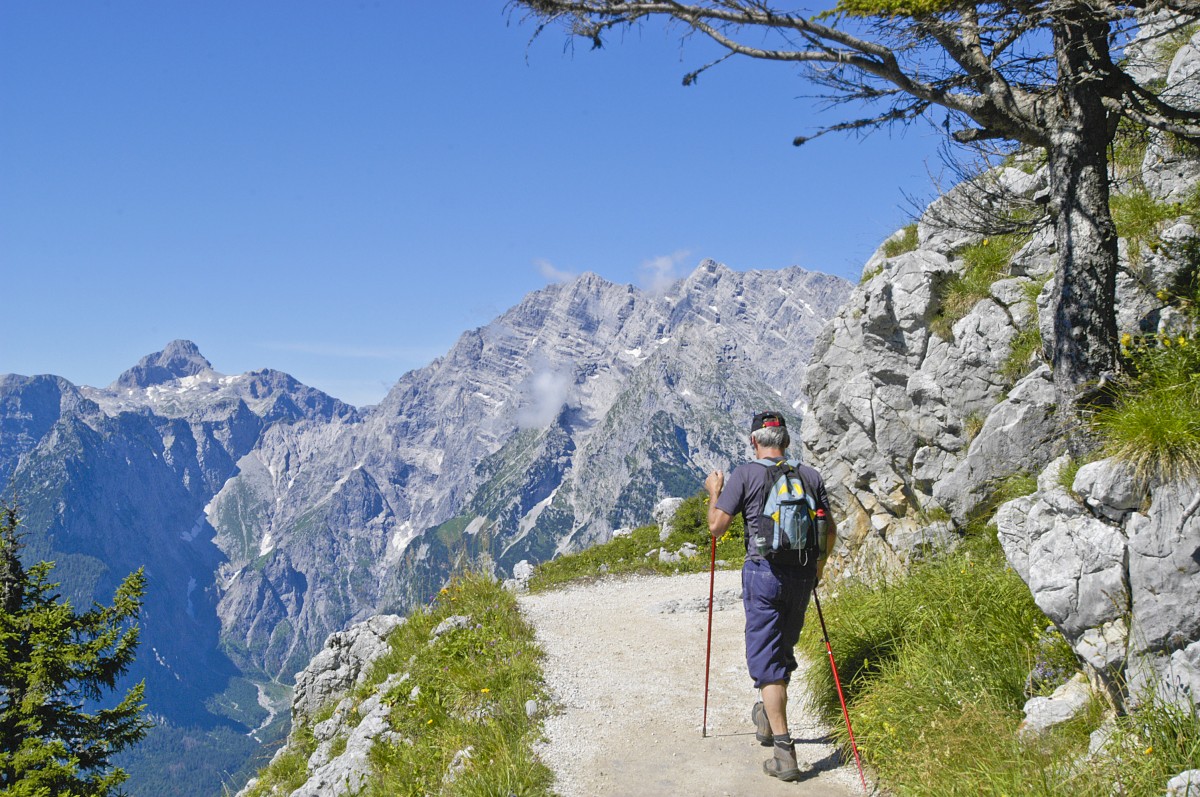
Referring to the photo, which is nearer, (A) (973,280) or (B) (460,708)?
(B) (460,708)

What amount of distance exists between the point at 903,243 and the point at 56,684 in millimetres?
19602

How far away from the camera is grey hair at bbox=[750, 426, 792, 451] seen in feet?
24.6

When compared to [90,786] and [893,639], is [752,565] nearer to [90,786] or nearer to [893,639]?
[893,639]

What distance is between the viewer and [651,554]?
23422mm

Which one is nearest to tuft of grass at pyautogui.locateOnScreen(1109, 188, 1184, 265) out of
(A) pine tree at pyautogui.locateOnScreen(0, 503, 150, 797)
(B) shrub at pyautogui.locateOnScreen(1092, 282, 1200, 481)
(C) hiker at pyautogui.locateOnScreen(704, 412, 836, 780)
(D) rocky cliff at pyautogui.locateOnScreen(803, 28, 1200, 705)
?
(D) rocky cliff at pyautogui.locateOnScreen(803, 28, 1200, 705)

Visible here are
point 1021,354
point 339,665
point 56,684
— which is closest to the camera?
point 1021,354

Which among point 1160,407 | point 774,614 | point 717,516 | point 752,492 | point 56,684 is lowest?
point 56,684

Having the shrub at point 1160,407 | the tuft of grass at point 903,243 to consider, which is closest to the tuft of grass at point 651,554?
the tuft of grass at point 903,243

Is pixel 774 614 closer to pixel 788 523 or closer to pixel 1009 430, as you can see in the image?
pixel 788 523

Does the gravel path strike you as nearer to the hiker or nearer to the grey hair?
the hiker

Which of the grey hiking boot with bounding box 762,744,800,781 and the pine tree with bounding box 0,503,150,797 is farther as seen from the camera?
the pine tree with bounding box 0,503,150,797

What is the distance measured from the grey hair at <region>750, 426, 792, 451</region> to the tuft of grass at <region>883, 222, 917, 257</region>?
30.8 ft

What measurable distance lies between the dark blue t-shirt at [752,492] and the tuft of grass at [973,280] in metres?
6.50

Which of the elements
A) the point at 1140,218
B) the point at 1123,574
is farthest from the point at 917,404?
the point at 1123,574
